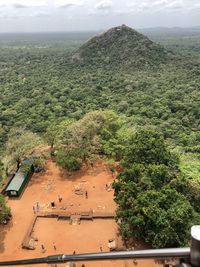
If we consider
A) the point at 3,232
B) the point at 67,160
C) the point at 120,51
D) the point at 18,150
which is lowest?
the point at 3,232

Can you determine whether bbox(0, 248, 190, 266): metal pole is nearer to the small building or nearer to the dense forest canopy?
the dense forest canopy

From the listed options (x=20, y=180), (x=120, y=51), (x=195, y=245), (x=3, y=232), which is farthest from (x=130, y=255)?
(x=120, y=51)

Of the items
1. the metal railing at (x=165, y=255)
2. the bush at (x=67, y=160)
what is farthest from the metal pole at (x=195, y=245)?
the bush at (x=67, y=160)

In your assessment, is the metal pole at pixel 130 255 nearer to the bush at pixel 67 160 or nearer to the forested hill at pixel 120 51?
the bush at pixel 67 160

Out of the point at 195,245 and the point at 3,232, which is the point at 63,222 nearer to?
the point at 3,232

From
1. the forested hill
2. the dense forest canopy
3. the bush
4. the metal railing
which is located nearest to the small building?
the dense forest canopy

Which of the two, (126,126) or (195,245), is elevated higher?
(195,245)

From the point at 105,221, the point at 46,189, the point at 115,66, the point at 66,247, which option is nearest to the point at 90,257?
the point at 66,247

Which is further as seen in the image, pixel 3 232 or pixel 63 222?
pixel 63 222
